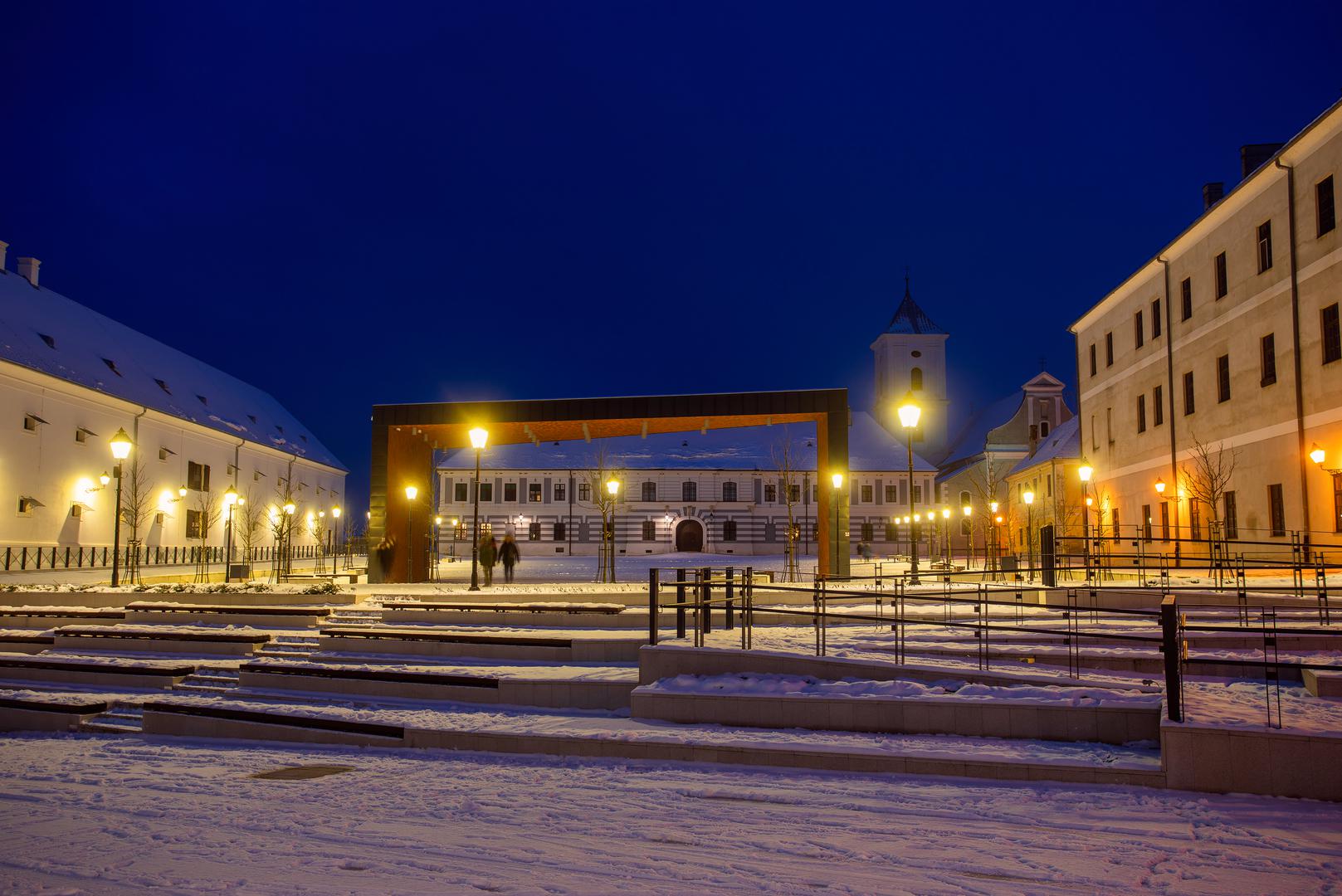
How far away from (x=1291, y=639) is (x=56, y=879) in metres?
14.9

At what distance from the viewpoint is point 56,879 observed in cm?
616

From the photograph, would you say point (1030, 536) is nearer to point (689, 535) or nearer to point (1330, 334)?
point (1330, 334)

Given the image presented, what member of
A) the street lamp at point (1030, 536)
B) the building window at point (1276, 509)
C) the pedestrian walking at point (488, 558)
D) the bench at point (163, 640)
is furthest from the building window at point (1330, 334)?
the bench at point (163, 640)

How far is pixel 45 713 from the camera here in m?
12.9

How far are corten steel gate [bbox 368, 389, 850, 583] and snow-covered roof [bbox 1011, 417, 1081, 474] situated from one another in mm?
29094

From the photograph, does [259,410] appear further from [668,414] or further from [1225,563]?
[1225,563]

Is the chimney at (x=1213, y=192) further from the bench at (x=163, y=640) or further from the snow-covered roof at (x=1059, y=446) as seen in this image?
the bench at (x=163, y=640)

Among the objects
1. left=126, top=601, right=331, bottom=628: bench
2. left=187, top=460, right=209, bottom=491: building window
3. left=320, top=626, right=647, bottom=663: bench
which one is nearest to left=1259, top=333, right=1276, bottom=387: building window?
left=320, top=626, right=647, bottom=663: bench

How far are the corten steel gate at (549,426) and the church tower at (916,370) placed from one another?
59.2m

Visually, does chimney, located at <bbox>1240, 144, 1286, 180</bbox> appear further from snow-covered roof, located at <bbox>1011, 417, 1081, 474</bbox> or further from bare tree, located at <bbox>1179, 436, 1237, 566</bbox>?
snow-covered roof, located at <bbox>1011, 417, 1081, 474</bbox>

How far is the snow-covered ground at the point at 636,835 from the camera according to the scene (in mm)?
6059

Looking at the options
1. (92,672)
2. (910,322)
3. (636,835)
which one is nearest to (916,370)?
(910,322)

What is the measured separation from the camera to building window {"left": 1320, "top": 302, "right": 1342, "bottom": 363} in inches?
943

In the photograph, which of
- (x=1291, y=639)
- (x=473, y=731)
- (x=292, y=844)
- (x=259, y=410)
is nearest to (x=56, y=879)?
(x=292, y=844)
